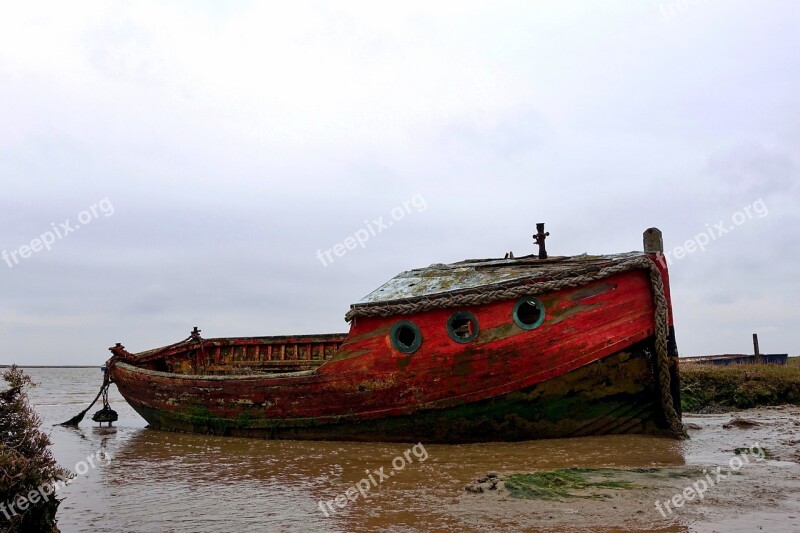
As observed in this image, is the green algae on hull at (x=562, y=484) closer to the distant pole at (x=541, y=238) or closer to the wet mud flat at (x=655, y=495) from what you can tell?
the wet mud flat at (x=655, y=495)

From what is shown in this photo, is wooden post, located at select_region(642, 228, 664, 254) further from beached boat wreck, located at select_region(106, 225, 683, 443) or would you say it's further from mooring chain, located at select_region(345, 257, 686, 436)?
mooring chain, located at select_region(345, 257, 686, 436)

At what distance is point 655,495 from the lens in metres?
4.59

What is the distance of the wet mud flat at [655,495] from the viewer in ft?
13.1

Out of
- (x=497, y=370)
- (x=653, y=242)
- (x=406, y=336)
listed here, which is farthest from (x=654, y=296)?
(x=406, y=336)

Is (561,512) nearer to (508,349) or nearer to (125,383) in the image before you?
(508,349)

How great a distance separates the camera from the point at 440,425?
307 inches

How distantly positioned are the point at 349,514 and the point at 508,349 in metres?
3.37

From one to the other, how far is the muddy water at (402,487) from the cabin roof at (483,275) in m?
2.01

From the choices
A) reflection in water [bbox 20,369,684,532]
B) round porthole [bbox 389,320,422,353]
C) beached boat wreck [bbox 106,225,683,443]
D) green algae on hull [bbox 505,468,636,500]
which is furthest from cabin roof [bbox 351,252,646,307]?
green algae on hull [bbox 505,468,636,500]

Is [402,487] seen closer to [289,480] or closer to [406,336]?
[289,480]

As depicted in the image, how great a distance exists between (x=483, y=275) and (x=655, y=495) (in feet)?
13.5

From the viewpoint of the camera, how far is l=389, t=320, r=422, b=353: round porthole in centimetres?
779

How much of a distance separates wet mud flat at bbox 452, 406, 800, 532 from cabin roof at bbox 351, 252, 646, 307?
230 centimetres

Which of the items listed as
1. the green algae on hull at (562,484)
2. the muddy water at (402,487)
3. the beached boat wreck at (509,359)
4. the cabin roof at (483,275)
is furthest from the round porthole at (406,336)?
the green algae on hull at (562,484)
